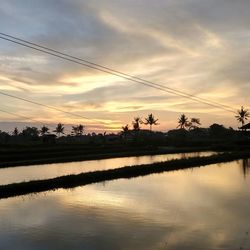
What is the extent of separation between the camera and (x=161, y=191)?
52.9 feet

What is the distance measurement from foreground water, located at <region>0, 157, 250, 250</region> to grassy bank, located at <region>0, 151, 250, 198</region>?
109 centimetres

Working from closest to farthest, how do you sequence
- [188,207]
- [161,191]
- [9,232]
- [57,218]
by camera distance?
[9,232] → [57,218] → [188,207] → [161,191]

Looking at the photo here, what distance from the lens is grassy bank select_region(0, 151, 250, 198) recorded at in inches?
637

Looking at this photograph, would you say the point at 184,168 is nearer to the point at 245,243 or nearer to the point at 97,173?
the point at 97,173

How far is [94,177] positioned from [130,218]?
972 cm

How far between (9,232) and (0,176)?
1264cm

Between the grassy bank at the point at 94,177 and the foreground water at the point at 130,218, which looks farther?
the grassy bank at the point at 94,177

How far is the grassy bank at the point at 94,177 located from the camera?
16.2 m

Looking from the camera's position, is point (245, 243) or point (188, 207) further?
point (188, 207)

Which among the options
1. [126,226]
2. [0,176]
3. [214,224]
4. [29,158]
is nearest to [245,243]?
[214,224]

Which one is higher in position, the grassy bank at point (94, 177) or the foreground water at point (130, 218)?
the grassy bank at point (94, 177)

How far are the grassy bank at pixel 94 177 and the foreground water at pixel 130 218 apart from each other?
1.09 metres

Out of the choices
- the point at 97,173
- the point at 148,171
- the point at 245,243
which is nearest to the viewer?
the point at 245,243

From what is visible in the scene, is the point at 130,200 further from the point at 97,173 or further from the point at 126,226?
the point at 97,173
